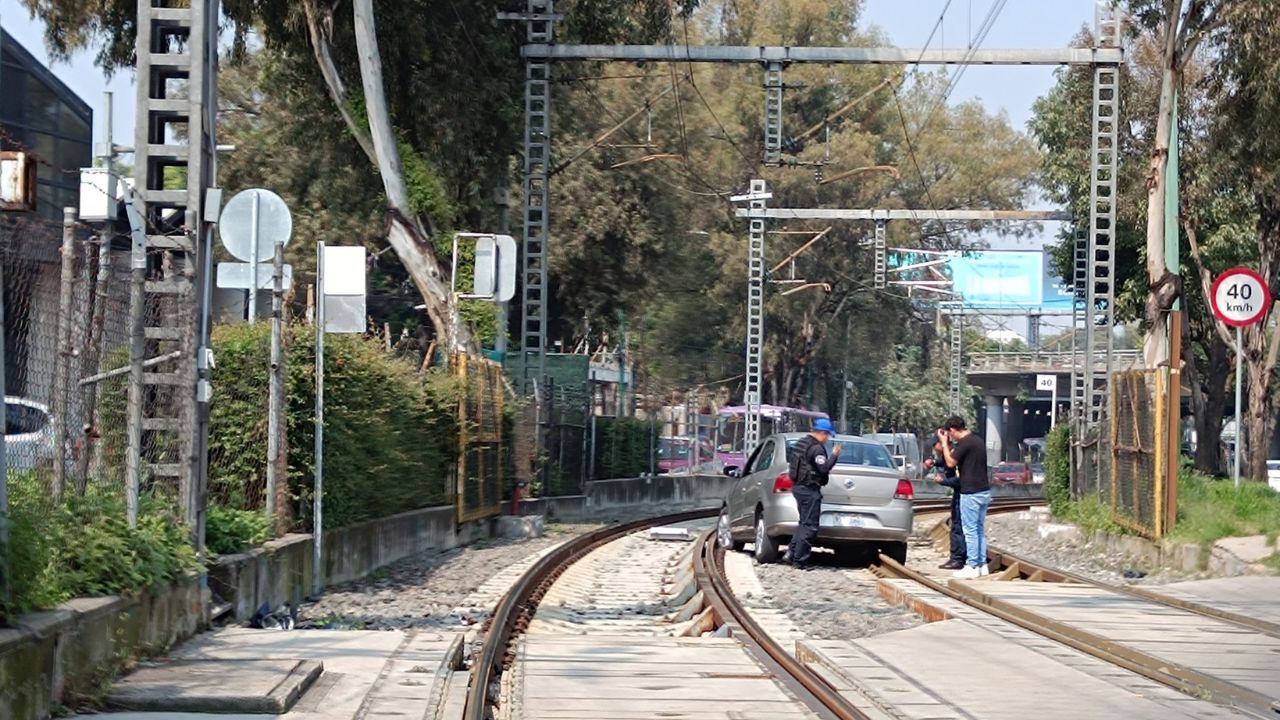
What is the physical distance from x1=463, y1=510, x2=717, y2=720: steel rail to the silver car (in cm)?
251

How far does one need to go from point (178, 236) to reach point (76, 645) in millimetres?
4620

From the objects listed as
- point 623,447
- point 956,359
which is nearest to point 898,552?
point 623,447

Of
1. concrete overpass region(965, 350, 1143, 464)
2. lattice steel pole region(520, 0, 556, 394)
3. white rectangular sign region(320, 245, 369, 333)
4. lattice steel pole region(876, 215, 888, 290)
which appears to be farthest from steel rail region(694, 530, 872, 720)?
concrete overpass region(965, 350, 1143, 464)

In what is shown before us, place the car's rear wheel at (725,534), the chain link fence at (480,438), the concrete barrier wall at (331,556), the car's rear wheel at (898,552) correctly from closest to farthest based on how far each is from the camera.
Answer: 1. the concrete barrier wall at (331,556)
2. the car's rear wheel at (898,552)
3. the car's rear wheel at (725,534)
4. the chain link fence at (480,438)

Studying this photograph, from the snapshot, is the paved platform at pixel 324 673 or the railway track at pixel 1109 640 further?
the railway track at pixel 1109 640

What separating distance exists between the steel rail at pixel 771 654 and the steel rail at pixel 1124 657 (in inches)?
75.7

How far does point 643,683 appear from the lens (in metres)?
10.3

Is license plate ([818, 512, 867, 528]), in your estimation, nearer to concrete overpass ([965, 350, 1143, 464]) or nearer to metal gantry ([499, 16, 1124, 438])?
metal gantry ([499, 16, 1124, 438])

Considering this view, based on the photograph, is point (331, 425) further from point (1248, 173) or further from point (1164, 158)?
point (1248, 173)

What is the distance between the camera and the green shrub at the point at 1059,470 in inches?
1177

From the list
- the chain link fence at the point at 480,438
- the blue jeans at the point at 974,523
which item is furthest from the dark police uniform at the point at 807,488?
the chain link fence at the point at 480,438

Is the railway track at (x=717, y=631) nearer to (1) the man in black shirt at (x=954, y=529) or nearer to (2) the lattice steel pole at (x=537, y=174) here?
(1) the man in black shirt at (x=954, y=529)

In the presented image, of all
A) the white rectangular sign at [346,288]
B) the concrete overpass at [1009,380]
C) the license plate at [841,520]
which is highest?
the concrete overpass at [1009,380]

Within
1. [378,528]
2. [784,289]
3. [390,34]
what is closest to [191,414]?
[378,528]
